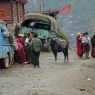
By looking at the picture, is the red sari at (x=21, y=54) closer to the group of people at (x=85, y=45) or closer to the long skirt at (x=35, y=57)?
the long skirt at (x=35, y=57)

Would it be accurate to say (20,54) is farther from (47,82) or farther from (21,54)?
(47,82)

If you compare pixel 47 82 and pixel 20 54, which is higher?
pixel 20 54

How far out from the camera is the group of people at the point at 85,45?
29.3m

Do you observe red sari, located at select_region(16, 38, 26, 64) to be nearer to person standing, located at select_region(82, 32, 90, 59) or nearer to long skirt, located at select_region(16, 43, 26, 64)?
long skirt, located at select_region(16, 43, 26, 64)

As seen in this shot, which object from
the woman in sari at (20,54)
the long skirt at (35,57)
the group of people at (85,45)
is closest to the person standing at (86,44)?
the group of people at (85,45)

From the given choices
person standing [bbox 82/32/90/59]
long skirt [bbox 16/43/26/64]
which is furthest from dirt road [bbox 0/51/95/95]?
person standing [bbox 82/32/90/59]

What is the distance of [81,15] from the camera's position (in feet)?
451

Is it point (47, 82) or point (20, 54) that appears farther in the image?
point (20, 54)

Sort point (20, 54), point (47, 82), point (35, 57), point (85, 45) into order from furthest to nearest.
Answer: point (85, 45), point (20, 54), point (35, 57), point (47, 82)

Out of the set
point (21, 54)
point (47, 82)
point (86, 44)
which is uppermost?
point (86, 44)

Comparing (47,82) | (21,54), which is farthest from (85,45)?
(47,82)

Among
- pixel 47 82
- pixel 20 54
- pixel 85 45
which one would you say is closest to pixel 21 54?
pixel 20 54

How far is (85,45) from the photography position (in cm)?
2939

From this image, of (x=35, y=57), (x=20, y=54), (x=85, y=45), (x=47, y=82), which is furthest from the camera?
(x=85, y=45)
